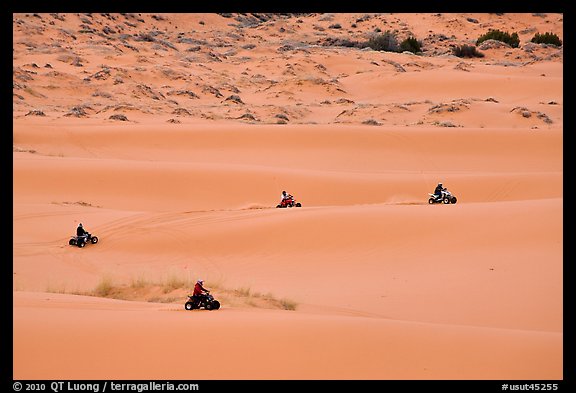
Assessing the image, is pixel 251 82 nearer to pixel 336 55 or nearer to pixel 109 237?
pixel 336 55

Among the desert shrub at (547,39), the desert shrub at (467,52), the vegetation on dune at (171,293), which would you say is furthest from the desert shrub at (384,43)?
the vegetation on dune at (171,293)

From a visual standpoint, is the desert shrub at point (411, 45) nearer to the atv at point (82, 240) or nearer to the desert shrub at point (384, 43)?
the desert shrub at point (384, 43)

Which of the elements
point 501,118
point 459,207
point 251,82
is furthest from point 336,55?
point 459,207

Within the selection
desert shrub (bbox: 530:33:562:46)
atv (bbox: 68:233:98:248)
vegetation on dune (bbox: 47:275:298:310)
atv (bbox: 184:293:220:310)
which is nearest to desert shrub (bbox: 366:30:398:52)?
desert shrub (bbox: 530:33:562:46)

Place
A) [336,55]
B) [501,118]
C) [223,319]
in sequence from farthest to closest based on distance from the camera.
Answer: [336,55]
[501,118]
[223,319]

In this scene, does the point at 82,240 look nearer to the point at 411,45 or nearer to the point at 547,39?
the point at 411,45

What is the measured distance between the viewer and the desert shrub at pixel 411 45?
206ft

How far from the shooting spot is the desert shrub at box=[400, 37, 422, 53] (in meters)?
62.7

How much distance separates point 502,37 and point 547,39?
3.80m

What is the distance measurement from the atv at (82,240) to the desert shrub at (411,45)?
165 feet

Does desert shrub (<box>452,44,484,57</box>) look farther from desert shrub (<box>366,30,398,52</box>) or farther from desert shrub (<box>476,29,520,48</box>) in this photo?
desert shrub (<box>366,30,398,52</box>)

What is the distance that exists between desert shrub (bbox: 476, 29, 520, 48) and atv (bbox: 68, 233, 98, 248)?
5285 centimetres

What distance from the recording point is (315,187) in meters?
23.3
